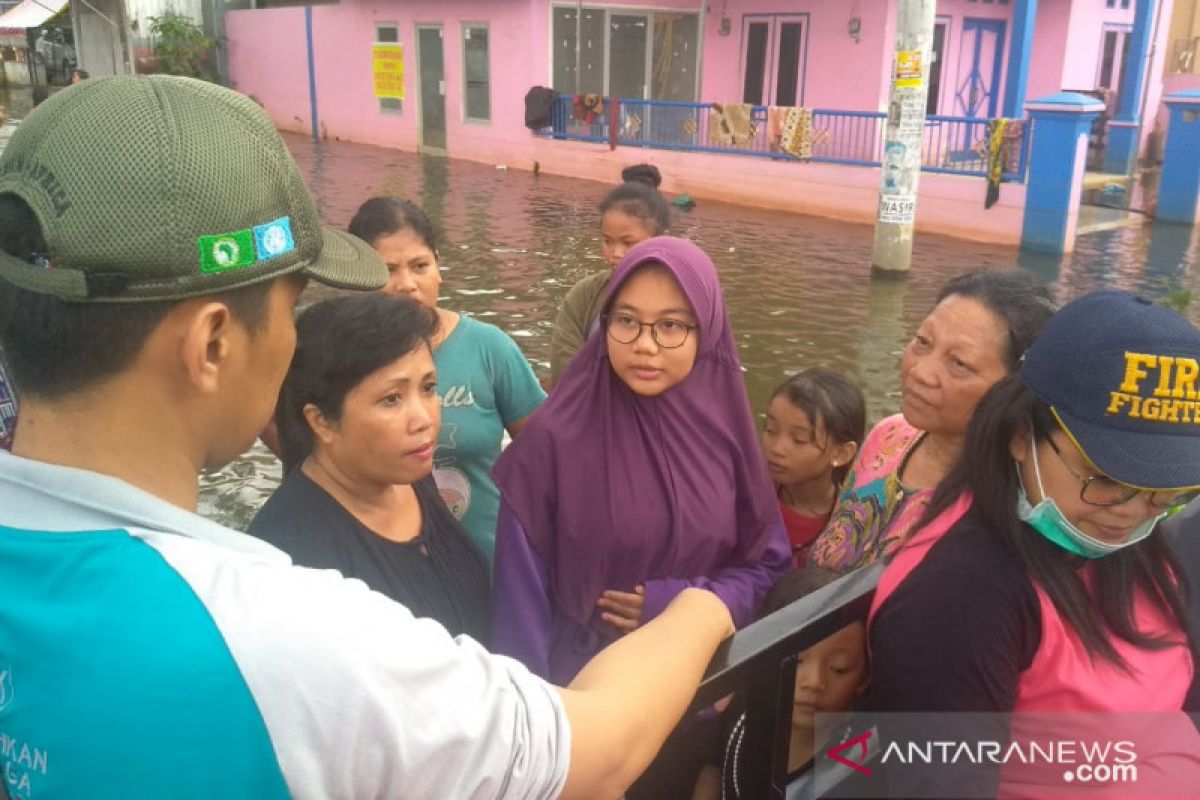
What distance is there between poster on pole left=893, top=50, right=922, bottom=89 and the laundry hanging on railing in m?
6.95

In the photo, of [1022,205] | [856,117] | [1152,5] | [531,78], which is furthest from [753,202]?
[1152,5]

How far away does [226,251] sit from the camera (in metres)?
0.99

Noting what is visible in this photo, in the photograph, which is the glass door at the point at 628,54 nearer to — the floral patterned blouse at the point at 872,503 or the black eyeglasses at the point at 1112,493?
the floral patterned blouse at the point at 872,503

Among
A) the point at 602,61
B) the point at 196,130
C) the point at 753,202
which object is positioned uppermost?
the point at 602,61

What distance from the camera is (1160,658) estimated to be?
151 cm

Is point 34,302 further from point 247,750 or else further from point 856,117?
point 856,117

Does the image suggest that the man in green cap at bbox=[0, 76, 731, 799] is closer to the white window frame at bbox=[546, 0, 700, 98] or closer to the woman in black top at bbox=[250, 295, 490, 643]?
the woman in black top at bbox=[250, 295, 490, 643]

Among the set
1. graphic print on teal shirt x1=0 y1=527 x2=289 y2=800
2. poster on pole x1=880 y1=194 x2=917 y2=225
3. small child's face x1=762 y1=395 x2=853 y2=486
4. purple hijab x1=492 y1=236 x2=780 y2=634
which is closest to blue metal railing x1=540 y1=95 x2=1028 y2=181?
poster on pole x1=880 y1=194 x2=917 y2=225

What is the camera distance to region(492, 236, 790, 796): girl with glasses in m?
2.10

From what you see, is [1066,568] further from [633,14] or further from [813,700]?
[633,14]

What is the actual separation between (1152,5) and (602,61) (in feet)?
28.4

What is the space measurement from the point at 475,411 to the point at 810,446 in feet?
3.32

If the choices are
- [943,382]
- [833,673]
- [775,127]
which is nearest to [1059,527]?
[833,673]

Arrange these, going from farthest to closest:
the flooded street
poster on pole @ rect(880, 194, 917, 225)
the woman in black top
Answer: poster on pole @ rect(880, 194, 917, 225) < the flooded street < the woman in black top
